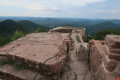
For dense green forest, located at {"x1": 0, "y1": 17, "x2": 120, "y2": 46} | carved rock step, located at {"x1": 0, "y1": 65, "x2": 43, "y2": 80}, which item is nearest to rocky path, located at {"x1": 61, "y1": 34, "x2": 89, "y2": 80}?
carved rock step, located at {"x1": 0, "y1": 65, "x2": 43, "y2": 80}

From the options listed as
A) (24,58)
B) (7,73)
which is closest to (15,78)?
(7,73)

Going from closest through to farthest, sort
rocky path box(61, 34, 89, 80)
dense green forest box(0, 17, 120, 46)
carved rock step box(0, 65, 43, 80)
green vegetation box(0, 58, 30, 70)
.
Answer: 1. carved rock step box(0, 65, 43, 80)
2. green vegetation box(0, 58, 30, 70)
3. rocky path box(61, 34, 89, 80)
4. dense green forest box(0, 17, 120, 46)

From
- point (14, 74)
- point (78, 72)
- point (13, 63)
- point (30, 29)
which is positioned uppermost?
point (13, 63)

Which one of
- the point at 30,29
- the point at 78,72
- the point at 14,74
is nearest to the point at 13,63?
the point at 14,74

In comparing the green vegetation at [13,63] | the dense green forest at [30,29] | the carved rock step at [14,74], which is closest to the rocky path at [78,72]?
the carved rock step at [14,74]

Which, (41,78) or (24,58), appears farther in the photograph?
(24,58)

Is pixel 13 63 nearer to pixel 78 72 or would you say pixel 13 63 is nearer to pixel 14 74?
pixel 14 74

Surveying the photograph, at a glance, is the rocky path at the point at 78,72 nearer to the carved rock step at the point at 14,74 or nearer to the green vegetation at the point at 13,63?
the carved rock step at the point at 14,74

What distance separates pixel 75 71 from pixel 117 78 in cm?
166

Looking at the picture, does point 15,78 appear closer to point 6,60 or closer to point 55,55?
point 6,60

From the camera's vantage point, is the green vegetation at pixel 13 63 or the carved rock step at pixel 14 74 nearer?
the carved rock step at pixel 14 74

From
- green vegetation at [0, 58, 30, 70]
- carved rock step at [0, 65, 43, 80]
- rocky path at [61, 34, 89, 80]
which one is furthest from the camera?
rocky path at [61, 34, 89, 80]

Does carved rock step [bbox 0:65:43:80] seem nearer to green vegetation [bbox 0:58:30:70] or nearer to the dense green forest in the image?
green vegetation [bbox 0:58:30:70]

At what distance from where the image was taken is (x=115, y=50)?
72.7 inches
